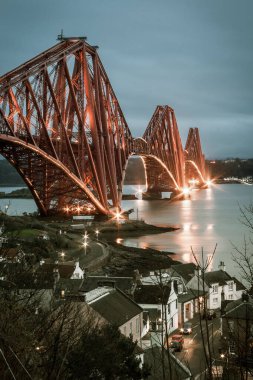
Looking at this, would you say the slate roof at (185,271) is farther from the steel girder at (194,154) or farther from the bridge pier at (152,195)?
the steel girder at (194,154)

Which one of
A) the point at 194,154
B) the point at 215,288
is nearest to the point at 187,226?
the point at 215,288

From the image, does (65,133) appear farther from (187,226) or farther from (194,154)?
(194,154)

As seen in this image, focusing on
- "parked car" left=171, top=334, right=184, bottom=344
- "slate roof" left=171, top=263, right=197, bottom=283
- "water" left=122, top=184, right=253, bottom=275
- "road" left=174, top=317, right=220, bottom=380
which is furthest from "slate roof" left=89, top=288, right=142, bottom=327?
"water" left=122, top=184, right=253, bottom=275

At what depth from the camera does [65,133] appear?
140 ft

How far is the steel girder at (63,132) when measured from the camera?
37075mm

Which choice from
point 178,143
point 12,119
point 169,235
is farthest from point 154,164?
point 12,119

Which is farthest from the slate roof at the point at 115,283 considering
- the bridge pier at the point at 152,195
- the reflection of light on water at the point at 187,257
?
the bridge pier at the point at 152,195

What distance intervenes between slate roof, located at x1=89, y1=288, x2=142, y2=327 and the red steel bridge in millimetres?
18377

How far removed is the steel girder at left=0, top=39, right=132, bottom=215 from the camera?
37075mm

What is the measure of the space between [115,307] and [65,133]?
1116 inches

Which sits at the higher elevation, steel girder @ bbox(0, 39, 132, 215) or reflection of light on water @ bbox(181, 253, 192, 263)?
steel girder @ bbox(0, 39, 132, 215)

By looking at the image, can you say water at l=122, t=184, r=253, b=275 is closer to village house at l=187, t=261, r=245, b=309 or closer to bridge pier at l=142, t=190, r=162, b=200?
village house at l=187, t=261, r=245, b=309

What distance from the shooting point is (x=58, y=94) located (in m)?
45.6

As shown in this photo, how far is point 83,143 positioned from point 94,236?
771 cm
